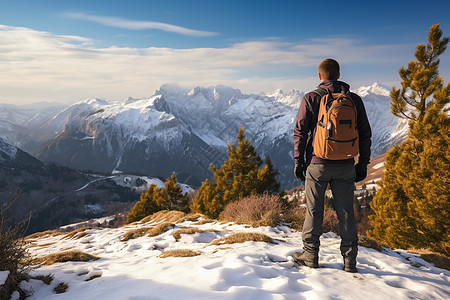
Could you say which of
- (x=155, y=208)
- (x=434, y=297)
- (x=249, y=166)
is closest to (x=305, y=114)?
Answer: (x=434, y=297)

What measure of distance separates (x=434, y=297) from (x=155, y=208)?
4060 centimetres

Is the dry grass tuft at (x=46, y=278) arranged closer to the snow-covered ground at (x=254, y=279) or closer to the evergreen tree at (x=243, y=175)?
the snow-covered ground at (x=254, y=279)

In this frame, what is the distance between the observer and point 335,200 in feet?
15.4

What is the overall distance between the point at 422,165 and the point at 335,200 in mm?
9268

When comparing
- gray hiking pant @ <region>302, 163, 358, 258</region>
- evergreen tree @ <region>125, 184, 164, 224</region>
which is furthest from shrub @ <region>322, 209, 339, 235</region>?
evergreen tree @ <region>125, 184, 164, 224</region>

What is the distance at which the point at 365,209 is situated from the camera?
4766 inches

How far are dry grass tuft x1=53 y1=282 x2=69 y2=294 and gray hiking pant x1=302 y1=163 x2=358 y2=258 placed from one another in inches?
165

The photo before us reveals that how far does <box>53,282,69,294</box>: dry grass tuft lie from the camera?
13.6ft

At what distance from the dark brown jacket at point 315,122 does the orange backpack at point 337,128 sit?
152mm

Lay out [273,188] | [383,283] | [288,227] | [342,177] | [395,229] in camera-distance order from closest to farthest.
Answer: [383,283] < [342,177] < [288,227] < [395,229] < [273,188]

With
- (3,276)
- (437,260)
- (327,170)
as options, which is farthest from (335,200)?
(3,276)

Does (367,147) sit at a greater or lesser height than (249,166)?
greater

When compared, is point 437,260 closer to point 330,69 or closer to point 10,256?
point 330,69

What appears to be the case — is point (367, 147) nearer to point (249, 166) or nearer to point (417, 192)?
point (417, 192)
